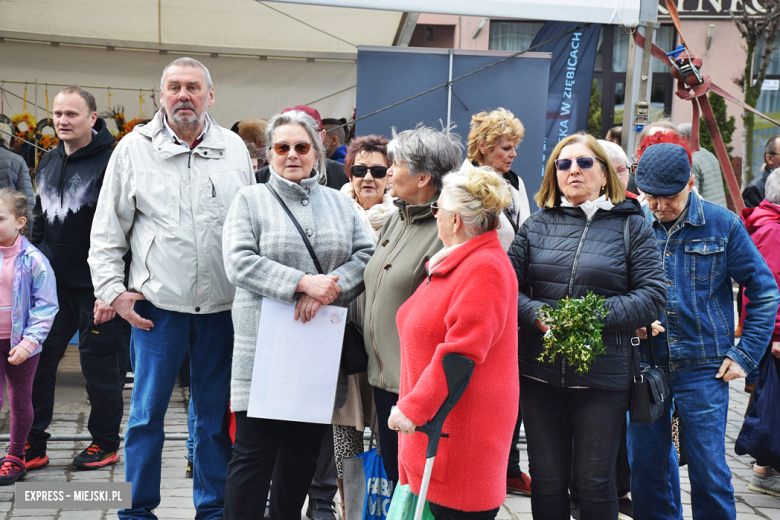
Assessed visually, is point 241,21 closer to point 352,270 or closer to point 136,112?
point 136,112

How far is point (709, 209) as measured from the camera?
3113 mm

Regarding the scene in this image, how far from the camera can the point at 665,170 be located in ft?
9.82

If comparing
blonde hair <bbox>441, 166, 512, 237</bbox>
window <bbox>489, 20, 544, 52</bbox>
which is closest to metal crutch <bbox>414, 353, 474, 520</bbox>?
blonde hair <bbox>441, 166, 512, 237</bbox>

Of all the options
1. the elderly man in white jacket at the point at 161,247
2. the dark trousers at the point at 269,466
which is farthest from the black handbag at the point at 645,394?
the elderly man in white jacket at the point at 161,247

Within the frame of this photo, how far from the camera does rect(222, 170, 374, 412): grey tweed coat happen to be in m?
2.77

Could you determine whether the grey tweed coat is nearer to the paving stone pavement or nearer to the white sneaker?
the paving stone pavement

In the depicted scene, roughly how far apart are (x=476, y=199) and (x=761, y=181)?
4611 mm

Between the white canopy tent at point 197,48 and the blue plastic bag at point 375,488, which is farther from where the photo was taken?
the white canopy tent at point 197,48

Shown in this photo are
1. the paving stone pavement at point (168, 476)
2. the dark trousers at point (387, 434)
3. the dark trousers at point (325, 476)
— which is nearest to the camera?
the dark trousers at point (387, 434)

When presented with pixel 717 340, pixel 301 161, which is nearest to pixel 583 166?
pixel 717 340

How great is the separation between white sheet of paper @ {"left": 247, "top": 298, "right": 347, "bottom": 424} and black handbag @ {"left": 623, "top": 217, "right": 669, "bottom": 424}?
3.76 ft

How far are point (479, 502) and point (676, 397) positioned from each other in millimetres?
1254

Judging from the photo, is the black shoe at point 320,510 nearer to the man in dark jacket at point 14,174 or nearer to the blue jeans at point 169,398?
the blue jeans at point 169,398

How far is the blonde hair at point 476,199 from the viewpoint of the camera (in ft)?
7.87
